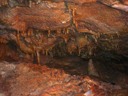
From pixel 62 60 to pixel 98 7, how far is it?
2.37 m

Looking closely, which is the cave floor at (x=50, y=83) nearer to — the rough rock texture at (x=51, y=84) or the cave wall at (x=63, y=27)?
the rough rock texture at (x=51, y=84)

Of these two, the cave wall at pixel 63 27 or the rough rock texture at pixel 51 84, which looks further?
the rough rock texture at pixel 51 84

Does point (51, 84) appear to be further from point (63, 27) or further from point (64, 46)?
point (64, 46)

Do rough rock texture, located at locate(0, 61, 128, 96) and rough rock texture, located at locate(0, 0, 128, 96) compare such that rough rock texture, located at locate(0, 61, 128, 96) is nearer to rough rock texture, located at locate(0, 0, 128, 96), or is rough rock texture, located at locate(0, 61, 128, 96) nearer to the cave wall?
rough rock texture, located at locate(0, 0, 128, 96)

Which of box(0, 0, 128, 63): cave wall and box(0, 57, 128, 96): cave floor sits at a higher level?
box(0, 0, 128, 63): cave wall

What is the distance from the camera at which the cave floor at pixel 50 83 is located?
15.1 ft

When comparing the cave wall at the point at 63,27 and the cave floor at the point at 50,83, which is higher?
the cave wall at the point at 63,27

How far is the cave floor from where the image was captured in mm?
4616

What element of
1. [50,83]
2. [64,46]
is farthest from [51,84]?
[64,46]

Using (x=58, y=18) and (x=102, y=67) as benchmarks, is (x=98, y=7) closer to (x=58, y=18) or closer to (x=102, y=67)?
(x=58, y=18)

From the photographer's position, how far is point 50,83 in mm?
4805

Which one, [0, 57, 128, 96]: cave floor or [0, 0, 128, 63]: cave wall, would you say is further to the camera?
[0, 57, 128, 96]: cave floor

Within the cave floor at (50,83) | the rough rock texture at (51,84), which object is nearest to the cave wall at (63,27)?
the cave floor at (50,83)

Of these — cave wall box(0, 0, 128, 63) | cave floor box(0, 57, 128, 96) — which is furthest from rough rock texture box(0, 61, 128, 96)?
cave wall box(0, 0, 128, 63)
